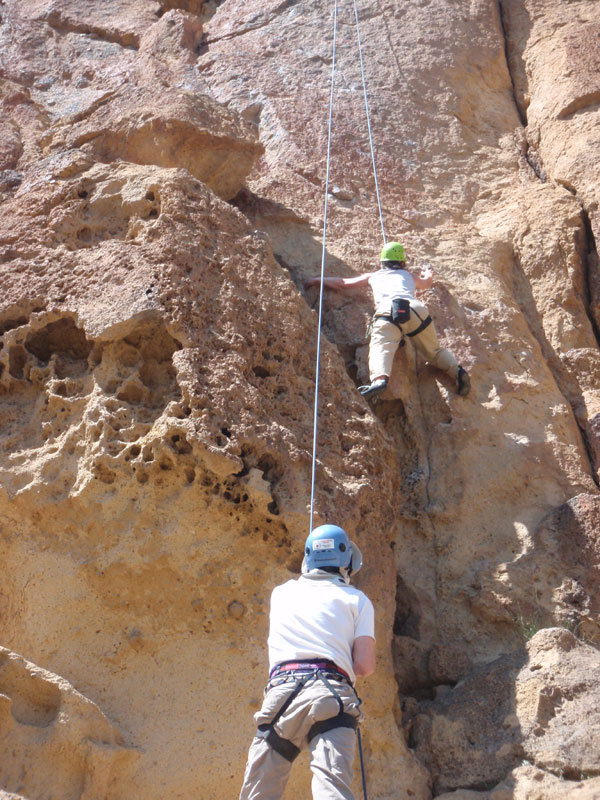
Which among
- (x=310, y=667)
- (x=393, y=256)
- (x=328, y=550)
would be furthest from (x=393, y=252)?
(x=310, y=667)

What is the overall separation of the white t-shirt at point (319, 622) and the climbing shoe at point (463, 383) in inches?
99.0

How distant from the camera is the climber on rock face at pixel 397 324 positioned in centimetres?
597

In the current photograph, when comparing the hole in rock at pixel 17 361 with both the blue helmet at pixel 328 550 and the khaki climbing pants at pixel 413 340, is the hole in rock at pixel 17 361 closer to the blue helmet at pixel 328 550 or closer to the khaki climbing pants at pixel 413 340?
the khaki climbing pants at pixel 413 340

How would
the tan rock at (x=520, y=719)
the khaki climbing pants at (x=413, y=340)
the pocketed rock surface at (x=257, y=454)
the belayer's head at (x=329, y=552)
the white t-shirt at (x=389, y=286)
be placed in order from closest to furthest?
the belayer's head at (x=329, y=552), the tan rock at (x=520, y=719), the pocketed rock surface at (x=257, y=454), the khaki climbing pants at (x=413, y=340), the white t-shirt at (x=389, y=286)

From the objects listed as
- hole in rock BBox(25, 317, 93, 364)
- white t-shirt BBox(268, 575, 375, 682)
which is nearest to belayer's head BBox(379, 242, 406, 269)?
hole in rock BBox(25, 317, 93, 364)

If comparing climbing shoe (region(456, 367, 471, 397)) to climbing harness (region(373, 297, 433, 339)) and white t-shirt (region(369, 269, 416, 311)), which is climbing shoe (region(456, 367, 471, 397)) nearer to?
climbing harness (region(373, 297, 433, 339))

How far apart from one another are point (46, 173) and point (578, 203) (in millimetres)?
4057

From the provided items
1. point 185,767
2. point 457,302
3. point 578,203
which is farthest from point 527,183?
point 185,767

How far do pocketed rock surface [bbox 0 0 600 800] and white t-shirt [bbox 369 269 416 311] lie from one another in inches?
11.4

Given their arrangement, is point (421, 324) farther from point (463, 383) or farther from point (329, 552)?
point (329, 552)

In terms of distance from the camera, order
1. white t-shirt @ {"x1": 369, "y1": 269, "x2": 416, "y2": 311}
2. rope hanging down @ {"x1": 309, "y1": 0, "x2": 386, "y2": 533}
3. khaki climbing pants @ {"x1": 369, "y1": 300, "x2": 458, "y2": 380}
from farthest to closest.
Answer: white t-shirt @ {"x1": 369, "y1": 269, "x2": 416, "y2": 311} → khaki climbing pants @ {"x1": 369, "y1": 300, "x2": 458, "y2": 380} → rope hanging down @ {"x1": 309, "y1": 0, "x2": 386, "y2": 533}

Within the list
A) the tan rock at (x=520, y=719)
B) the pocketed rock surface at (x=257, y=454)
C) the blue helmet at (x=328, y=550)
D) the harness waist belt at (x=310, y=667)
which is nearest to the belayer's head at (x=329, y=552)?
the blue helmet at (x=328, y=550)

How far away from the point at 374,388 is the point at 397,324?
0.51 meters

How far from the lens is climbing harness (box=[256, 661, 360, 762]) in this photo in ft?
11.8
